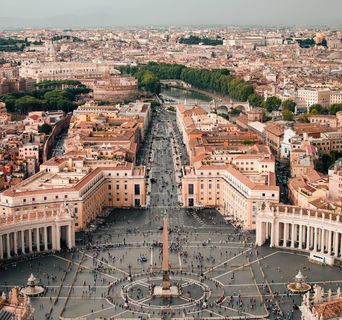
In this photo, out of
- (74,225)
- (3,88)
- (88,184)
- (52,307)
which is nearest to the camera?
(52,307)

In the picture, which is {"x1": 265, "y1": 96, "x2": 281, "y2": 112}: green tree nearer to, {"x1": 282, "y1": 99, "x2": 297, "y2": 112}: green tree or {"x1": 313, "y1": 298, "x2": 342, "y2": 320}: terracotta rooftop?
{"x1": 282, "y1": 99, "x2": 297, "y2": 112}: green tree

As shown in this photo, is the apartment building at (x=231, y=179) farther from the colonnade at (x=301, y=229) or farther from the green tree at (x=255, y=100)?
the green tree at (x=255, y=100)

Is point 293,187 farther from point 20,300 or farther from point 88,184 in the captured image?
point 20,300

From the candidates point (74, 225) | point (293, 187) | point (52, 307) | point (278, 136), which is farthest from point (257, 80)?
point (52, 307)

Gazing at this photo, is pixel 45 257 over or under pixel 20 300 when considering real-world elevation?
under

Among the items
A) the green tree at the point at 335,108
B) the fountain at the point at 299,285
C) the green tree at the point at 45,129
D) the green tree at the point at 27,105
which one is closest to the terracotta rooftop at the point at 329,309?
the fountain at the point at 299,285
